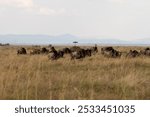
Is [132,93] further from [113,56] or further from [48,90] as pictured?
[113,56]

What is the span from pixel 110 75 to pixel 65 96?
197 inches

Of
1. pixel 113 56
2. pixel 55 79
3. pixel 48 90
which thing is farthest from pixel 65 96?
pixel 113 56

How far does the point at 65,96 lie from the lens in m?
10.6

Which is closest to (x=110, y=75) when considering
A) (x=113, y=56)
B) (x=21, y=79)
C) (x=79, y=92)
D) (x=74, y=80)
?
(x=74, y=80)

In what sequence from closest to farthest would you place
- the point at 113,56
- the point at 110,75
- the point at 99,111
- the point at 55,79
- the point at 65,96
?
1. the point at 99,111
2. the point at 65,96
3. the point at 55,79
4. the point at 110,75
5. the point at 113,56

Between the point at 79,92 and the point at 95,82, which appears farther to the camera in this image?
the point at 95,82

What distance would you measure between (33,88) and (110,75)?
440 cm

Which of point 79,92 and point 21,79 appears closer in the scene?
point 79,92

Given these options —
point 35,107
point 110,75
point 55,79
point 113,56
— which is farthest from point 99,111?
point 113,56

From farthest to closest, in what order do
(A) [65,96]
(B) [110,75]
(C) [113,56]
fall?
(C) [113,56]
(B) [110,75]
(A) [65,96]

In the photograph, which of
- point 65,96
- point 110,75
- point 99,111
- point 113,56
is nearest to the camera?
point 99,111

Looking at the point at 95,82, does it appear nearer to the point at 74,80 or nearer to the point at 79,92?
the point at 74,80

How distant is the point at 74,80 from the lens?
13.5m

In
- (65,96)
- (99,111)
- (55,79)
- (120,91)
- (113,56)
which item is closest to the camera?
(99,111)
